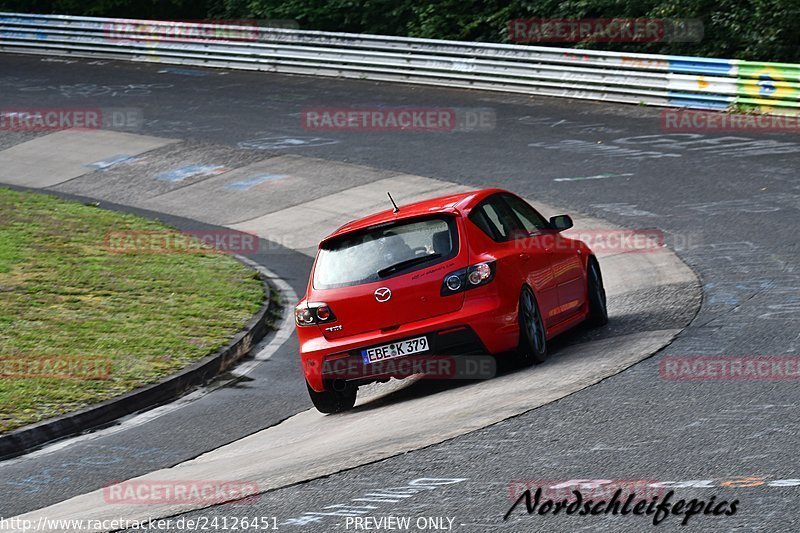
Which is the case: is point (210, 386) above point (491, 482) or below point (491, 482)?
below

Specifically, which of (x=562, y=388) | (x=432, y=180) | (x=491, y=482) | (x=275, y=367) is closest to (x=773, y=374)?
(x=562, y=388)

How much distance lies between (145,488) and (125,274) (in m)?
8.34

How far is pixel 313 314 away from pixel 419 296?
928 millimetres

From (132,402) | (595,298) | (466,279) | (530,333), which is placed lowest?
(132,402)

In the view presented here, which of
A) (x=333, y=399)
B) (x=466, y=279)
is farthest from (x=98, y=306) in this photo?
(x=466, y=279)

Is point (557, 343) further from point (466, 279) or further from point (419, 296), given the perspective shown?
point (419, 296)

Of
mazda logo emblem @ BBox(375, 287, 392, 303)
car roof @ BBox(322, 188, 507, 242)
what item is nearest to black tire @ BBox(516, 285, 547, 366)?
car roof @ BBox(322, 188, 507, 242)

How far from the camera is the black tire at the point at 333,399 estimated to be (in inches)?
397

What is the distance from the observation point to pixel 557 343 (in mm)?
11227

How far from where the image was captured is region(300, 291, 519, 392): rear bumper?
9.57 m

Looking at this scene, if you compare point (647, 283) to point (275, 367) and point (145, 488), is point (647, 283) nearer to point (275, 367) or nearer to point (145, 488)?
point (275, 367)

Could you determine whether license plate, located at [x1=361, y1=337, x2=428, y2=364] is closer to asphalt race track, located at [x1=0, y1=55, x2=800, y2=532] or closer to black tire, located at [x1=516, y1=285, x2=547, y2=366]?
asphalt race track, located at [x1=0, y1=55, x2=800, y2=532]

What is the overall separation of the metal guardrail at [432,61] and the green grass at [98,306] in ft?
34.2

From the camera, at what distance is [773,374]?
28.7 ft
